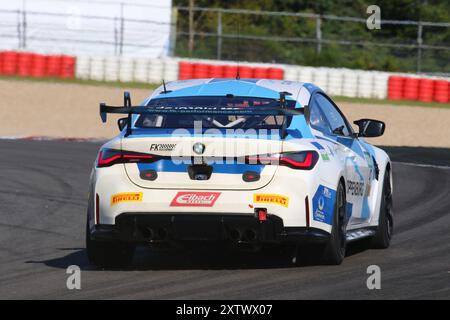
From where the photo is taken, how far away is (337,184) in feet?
27.6

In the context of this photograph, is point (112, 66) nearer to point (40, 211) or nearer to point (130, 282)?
point (40, 211)

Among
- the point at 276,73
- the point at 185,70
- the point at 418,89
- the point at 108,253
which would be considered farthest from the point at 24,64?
the point at 108,253

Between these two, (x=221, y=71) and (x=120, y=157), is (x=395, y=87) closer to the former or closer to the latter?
(x=221, y=71)

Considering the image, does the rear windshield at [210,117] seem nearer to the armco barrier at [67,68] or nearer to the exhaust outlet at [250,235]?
the exhaust outlet at [250,235]

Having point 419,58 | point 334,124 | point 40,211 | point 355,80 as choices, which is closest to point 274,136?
point 334,124

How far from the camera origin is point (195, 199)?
26.3ft

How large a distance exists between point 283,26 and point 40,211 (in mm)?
27869

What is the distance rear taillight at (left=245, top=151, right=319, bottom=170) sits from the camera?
802 cm

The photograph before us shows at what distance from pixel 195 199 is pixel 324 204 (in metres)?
0.86

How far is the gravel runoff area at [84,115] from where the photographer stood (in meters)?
21.9

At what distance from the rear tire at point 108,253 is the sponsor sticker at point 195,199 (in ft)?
2.33

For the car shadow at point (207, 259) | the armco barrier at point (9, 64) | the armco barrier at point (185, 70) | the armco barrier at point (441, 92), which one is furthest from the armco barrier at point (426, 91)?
the car shadow at point (207, 259)

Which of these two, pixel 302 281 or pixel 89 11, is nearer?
pixel 302 281

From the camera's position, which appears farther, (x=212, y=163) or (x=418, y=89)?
(x=418, y=89)
